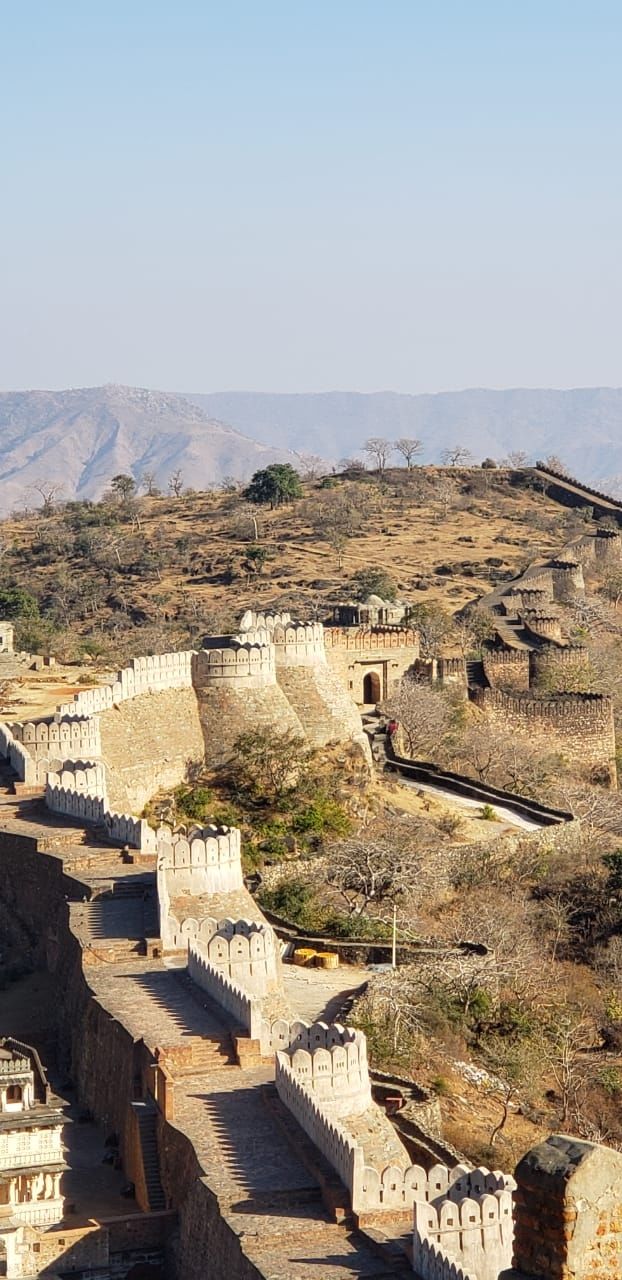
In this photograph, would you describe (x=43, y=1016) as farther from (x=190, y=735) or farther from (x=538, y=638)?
(x=538, y=638)

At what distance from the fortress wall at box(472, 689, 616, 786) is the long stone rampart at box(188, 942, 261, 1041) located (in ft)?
63.2

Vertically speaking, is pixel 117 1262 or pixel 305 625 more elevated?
pixel 305 625

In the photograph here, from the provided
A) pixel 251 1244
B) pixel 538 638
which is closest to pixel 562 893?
pixel 538 638

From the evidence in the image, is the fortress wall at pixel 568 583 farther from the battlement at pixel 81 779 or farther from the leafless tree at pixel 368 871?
the battlement at pixel 81 779

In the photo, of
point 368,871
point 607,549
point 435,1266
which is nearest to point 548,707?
point 368,871

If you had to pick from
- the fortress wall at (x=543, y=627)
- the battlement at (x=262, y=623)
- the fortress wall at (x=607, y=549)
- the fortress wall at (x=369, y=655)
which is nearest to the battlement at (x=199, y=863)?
Answer: the battlement at (x=262, y=623)

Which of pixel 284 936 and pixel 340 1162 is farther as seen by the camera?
pixel 284 936

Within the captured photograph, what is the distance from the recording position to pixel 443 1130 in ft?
86.5

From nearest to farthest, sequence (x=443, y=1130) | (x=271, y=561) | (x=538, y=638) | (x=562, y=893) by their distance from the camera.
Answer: (x=443, y=1130) < (x=562, y=893) < (x=538, y=638) < (x=271, y=561)

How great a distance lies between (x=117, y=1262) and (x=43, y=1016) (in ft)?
26.0

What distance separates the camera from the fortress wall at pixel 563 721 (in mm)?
44906

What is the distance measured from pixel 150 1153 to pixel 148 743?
15349mm

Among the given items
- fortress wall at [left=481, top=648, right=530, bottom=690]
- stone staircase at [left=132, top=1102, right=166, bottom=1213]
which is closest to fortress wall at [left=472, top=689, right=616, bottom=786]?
fortress wall at [left=481, top=648, right=530, bottom=690]

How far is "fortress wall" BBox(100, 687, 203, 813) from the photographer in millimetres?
35750
